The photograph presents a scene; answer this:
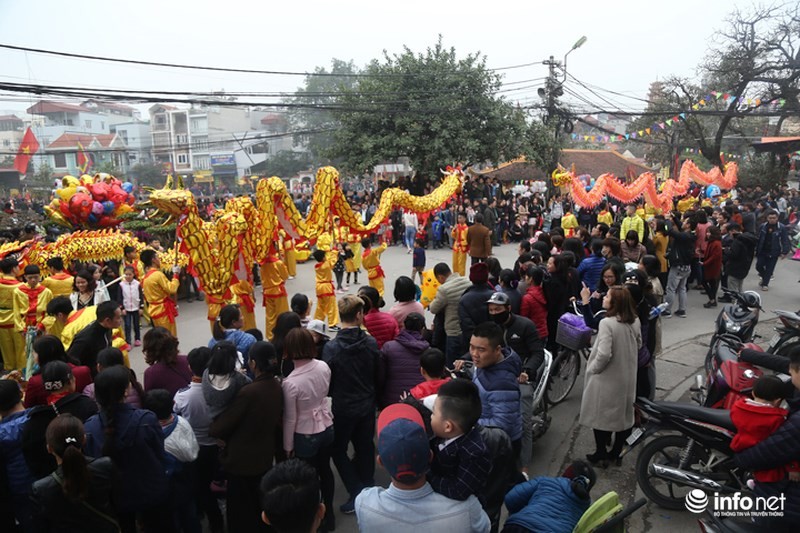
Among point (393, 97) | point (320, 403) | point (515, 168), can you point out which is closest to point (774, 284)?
point (320, 403)

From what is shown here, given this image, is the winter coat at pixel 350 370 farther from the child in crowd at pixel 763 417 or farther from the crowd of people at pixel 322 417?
the child in crowd at pixel 763 417

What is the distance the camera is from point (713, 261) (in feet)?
28.3

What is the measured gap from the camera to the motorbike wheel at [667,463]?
3.71m

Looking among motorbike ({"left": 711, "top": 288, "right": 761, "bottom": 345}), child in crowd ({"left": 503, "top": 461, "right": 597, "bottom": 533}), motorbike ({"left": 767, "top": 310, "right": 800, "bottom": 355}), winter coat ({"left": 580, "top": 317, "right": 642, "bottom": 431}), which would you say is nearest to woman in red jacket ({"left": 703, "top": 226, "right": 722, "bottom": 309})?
motorbike ({"left": 767, "top": 310, "right": 800, "bottom": 355})

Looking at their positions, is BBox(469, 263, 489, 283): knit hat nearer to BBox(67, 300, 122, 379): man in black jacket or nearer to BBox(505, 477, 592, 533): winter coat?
BBox(505, 477, 592, 533): winter coat

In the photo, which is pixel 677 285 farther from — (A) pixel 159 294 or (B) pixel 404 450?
(B) pixel 404 450

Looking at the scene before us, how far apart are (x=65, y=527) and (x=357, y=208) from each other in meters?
16.9

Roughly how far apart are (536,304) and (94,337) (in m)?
3.86

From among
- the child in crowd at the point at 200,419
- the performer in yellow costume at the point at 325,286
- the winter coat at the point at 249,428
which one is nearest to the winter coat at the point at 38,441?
the child in crowd at the point at 200,419

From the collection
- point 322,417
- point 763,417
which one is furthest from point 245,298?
point 763,417

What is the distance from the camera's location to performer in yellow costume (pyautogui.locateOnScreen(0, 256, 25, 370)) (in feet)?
20.4

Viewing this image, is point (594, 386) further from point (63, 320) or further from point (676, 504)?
point (63, 320)

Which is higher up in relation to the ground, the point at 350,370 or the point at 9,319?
the point at 350,370

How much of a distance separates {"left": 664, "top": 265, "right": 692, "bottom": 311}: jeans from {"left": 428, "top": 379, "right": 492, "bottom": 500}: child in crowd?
7214mm
